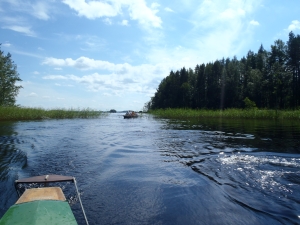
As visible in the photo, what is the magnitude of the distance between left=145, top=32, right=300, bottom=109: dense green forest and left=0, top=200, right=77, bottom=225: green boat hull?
47372 mm

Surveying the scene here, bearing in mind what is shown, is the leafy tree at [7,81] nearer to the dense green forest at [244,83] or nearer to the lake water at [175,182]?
the lake water at [175,182]

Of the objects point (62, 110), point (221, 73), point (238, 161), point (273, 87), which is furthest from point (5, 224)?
point (221, 73)

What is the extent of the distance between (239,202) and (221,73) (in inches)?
2869

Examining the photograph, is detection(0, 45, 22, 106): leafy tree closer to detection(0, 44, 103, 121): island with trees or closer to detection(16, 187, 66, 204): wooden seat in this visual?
Answer: detection(0, 44, 103, 121): island with trees

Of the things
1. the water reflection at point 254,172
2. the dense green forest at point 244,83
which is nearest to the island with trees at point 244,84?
the dense green forest at point 244,83

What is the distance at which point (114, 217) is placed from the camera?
3.83 metres

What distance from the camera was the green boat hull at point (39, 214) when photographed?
8.34 ft

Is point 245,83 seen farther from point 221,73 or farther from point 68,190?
point 68,190

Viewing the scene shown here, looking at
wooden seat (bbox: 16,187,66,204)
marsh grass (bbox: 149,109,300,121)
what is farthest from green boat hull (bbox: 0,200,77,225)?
marsh grass (bbox: 149,109,300,121)

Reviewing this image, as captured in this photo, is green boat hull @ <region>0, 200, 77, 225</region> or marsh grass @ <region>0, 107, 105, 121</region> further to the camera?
marsh grass @ <region>0, 107, 105, 121</region>

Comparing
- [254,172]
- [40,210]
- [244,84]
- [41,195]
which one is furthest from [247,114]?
[244,84]

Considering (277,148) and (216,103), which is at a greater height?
(216,103)

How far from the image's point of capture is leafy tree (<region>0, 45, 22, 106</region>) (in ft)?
126

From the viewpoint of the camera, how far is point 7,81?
40.0m
